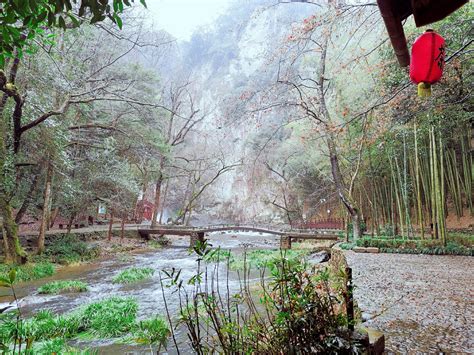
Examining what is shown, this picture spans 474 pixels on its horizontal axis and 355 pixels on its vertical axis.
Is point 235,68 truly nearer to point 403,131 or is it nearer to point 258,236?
point 258,236

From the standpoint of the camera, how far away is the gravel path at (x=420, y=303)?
2410 millimetres

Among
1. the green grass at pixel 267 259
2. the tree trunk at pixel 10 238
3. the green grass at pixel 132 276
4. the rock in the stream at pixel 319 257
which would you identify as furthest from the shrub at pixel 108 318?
the rock in the stream at pixel 319 257

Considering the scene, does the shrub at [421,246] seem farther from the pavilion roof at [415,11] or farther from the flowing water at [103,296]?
the pavilion roof at [415,11]

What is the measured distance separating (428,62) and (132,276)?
748 centimetres

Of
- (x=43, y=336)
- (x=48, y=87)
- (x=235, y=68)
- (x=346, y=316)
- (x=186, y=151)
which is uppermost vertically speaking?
(x=235, y=68)

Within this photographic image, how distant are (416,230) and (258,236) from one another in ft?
38.7

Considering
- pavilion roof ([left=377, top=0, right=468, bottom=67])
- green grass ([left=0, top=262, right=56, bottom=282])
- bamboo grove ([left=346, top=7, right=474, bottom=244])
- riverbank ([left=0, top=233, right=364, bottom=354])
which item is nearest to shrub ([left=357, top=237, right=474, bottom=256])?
bamboo grove ([left=346, top=7, right=474, bottom=244])

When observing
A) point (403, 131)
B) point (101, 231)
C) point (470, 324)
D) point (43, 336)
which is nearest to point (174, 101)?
point (101, 231)

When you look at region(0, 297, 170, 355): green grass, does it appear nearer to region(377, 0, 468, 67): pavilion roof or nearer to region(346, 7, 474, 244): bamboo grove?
Result: region(377, 0, 468, 67): pavilion roof

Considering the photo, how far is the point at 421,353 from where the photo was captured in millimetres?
2195

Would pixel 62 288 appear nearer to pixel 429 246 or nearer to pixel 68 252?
pixel 68 252

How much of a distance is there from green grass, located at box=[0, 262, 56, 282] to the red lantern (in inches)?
342

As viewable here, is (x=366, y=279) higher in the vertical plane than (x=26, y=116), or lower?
lower

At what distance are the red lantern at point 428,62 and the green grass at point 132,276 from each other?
7.24m
